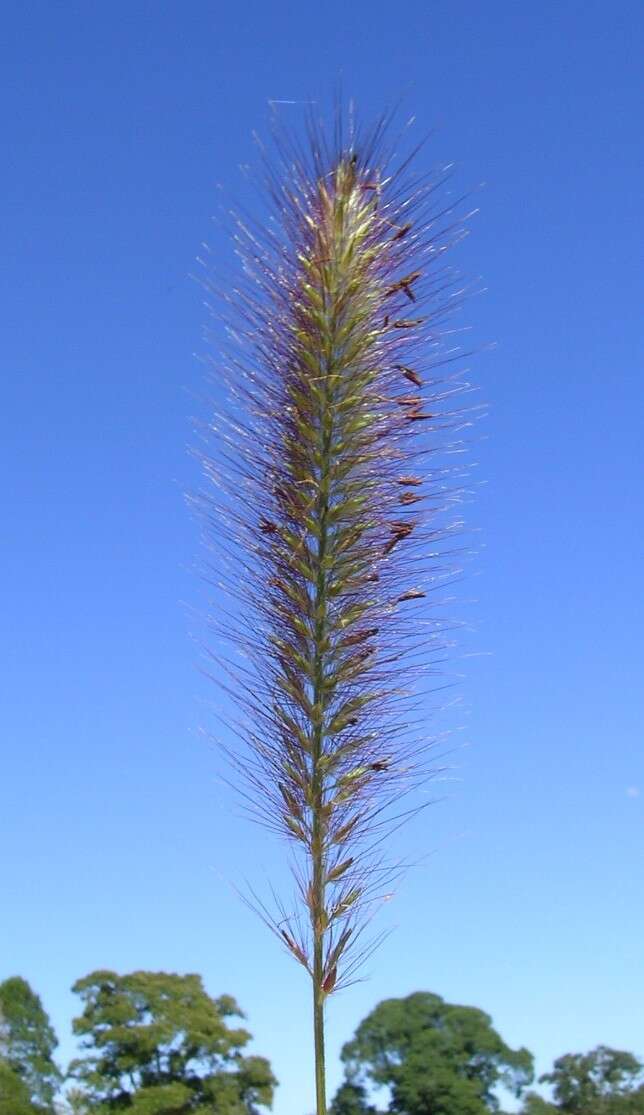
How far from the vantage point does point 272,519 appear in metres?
4.43

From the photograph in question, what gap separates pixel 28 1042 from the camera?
42.3m

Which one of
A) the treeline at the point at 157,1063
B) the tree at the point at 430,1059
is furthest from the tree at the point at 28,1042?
the tree at the point at 430,1059

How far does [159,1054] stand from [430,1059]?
52.4 feet

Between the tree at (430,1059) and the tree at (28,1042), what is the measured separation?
494 inches

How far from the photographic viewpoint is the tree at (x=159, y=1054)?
131 feet

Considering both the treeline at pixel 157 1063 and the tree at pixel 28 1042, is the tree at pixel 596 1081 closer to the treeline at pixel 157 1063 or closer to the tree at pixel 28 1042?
the treeline at pixel 157 1063

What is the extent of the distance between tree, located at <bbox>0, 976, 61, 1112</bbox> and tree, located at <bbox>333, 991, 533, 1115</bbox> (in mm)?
12549

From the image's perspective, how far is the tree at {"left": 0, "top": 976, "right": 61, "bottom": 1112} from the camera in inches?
1609

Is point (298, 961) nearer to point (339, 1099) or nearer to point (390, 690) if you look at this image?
point (390, 690)

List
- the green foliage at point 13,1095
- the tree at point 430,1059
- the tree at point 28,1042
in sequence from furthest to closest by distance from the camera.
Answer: the tree at point 430,1059 → the tree at point 28,1042 → the green foliage at point 13,1095

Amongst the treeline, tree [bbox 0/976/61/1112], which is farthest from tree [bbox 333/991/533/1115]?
tree [bbox 0/976/61/1112]

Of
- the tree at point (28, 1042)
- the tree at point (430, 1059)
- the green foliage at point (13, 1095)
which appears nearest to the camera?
the green foliage at point (13, 1095)

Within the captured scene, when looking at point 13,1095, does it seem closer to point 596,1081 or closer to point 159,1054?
point 159,1054

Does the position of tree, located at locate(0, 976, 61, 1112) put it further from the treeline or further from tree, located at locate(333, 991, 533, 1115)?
tree, located at locate(333, 991, 533, 1115)
